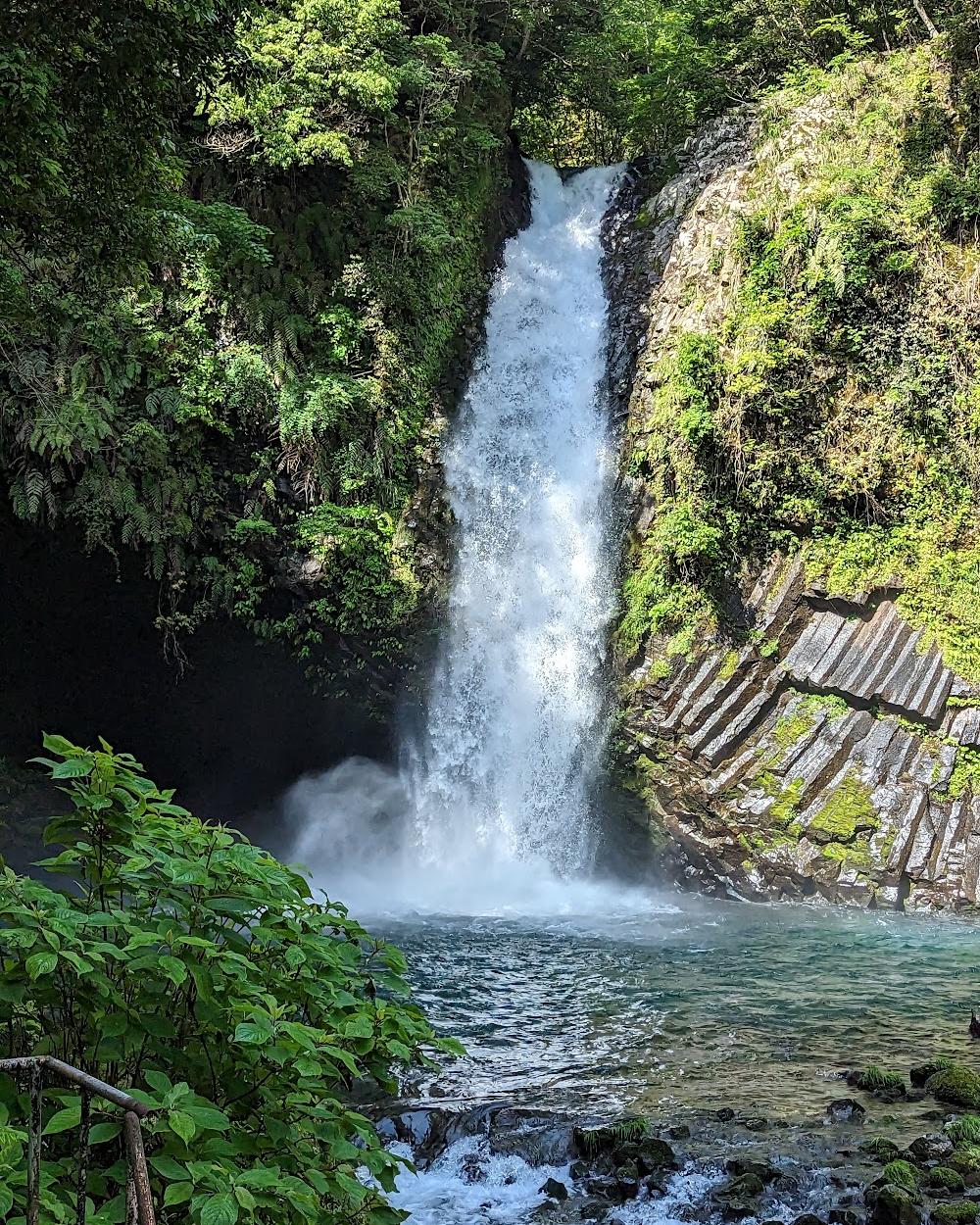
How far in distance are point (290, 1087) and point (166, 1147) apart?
41 cm

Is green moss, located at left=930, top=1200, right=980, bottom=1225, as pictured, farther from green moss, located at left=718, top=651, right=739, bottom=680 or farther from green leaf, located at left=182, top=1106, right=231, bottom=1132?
green moss, located at left=718, top=651, right=739, bottom=680

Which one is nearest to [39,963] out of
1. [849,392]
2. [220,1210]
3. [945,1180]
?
[220,1210]

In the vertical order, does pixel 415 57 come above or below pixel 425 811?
above

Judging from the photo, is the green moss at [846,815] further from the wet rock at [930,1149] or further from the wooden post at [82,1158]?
the wooden post at [82,1158]


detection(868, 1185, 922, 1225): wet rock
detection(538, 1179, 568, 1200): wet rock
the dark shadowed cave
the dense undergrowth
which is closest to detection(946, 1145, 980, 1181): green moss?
detection(868, 1185, 922, 1225): wet rock

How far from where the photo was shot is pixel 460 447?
46.1 feet

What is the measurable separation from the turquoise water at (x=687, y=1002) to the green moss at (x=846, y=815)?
0.89 m

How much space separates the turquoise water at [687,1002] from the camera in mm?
5965

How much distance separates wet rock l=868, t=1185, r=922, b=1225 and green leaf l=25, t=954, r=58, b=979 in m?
3.95

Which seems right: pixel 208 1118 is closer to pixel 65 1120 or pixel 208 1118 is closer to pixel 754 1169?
pixel 65 1120

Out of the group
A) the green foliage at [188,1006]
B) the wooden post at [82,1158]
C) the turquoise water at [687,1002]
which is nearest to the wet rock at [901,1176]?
the turquoise water at [687,1002]

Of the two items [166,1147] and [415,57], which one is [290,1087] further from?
[415,57]

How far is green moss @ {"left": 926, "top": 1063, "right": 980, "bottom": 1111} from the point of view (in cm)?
548

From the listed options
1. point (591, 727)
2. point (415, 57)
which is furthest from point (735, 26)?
point (591, 727)
